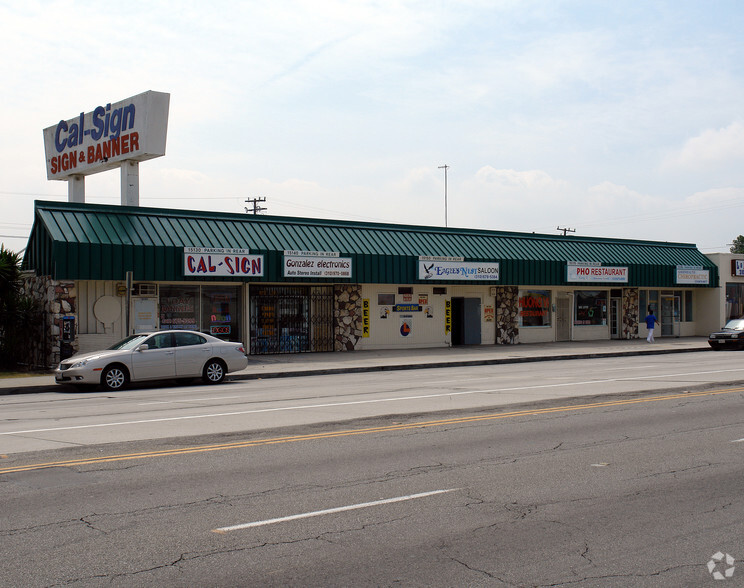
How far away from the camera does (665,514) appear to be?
6676 millimetres

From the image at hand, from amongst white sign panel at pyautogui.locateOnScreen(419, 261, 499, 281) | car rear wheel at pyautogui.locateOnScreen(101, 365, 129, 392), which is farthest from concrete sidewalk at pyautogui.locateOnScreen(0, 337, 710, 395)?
white sign panel at pyautogui.locateOnScreen(419, 261, 499, 281)

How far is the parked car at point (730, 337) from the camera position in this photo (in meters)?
32.3

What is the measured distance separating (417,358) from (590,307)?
1390cm

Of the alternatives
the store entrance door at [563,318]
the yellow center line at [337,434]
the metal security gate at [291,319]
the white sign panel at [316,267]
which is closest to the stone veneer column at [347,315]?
the metal security gate at [291,319]

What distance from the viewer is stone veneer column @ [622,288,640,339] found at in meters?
38.9

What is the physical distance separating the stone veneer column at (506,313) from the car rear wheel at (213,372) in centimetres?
1677

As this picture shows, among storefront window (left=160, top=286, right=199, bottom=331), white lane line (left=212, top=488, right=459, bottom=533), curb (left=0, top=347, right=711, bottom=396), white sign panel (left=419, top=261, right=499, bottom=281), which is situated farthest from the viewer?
white sign panel (left=419, top=261, right=499, bottom=281)

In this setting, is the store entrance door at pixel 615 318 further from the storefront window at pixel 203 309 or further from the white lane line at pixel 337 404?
the storefront window at pixel 203 309

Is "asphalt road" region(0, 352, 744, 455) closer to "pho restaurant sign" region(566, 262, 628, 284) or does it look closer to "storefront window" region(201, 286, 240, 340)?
"storefront window" region(201, 286, 240, 340)

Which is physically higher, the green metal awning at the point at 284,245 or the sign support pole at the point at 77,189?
the sign support pole at the point at 77,189

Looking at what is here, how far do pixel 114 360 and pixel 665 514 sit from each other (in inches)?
583

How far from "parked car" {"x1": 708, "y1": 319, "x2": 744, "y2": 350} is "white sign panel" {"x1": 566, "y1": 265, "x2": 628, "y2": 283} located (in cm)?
542

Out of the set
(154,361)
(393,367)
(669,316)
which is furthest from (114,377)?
(669,316)

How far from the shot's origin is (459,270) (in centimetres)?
3144
